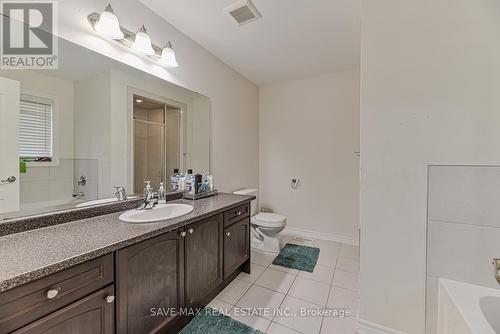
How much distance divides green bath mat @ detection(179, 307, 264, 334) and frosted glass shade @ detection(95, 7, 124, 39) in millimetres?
2056

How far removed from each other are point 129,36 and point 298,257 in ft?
8.87

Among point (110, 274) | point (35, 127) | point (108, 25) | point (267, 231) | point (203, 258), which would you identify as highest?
point (108, 25)

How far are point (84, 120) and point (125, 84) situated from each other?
43 centimetres

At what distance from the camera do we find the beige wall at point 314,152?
111 inches

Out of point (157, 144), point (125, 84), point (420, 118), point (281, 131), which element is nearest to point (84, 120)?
point (125, 84)

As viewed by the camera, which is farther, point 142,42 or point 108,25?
point 142,42

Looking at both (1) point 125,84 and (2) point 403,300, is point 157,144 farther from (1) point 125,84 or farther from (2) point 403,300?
(2) point 403,300

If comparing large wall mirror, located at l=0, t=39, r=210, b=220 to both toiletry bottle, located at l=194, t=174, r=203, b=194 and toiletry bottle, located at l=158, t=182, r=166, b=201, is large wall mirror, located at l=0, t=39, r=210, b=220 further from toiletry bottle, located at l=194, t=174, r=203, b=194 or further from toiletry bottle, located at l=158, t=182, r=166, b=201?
toiletry bottle, located at l=194, t=174, r=203, b=194

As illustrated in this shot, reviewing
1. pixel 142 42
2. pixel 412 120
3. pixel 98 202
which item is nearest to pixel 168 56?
pixel 142 42

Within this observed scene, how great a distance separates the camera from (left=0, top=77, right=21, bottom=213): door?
1.04 metres

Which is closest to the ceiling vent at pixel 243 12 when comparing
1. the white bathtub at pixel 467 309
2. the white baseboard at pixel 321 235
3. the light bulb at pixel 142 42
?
the light bulb at pixel 142 42

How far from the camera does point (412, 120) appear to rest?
1234 mm

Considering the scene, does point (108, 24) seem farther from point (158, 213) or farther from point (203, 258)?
point (203, 258)

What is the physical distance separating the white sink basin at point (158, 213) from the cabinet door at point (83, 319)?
41cm
